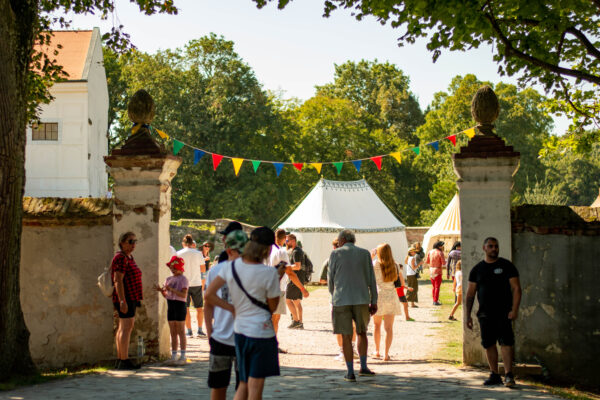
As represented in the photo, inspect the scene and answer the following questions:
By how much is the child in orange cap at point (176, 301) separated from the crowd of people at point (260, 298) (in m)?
0.01

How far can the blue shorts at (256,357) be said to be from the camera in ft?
15.9

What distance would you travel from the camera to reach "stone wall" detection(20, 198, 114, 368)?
342 inches

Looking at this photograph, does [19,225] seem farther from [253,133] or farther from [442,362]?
[253,133]

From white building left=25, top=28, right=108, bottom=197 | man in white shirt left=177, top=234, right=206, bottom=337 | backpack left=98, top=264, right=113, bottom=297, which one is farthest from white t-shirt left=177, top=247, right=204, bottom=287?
white building left=25, top=28, right=108, bottom=197

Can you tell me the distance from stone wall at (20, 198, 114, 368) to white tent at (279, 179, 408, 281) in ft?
54.5

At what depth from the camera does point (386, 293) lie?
9.53 meters

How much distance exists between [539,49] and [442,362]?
426cm

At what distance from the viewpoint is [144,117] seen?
8766 millimetres

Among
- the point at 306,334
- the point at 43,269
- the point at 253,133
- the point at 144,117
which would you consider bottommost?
the point at 306,334

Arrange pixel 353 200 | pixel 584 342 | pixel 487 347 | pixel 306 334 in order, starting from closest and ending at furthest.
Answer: pixel 487 347, pixel 584 342, pixel 306 334, pixel 353 200

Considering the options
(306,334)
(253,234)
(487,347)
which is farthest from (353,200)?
(253,234)

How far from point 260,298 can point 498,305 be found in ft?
10.4

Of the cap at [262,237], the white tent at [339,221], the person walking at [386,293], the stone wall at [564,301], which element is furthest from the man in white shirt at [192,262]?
the white tent at [339,221]

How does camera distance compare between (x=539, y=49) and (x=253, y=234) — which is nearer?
(x=253, y=234)
